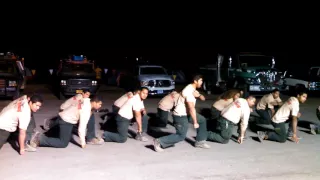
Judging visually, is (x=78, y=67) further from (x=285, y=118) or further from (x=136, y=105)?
(x=285, y=118)

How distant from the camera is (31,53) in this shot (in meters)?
47.5

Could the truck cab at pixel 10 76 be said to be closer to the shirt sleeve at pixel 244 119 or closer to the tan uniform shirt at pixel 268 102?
the tan uniform shirt at pixel 268 102

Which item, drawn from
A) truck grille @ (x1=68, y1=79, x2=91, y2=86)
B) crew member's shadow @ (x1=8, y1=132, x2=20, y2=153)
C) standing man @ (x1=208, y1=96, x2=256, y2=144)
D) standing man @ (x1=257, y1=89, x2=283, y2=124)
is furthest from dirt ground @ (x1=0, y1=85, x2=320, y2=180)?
truck grille @ (x1=68, y1=79, x2=91, y2=86)

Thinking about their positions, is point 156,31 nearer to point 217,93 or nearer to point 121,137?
point 217,93

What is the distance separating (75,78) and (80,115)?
372 inches

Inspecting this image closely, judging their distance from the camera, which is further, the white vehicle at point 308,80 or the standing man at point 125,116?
the white vehicle at point 308,80

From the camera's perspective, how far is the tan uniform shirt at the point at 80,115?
782 cm

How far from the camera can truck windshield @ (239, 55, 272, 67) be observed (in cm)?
1900

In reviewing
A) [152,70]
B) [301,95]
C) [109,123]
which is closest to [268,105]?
[301,95]

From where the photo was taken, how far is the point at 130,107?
8.77 m

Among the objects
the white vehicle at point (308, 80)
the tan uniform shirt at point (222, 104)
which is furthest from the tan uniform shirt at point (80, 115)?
the white vehicle at point (308, 80)

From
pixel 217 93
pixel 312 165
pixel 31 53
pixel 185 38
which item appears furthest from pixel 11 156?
pixel 185 38

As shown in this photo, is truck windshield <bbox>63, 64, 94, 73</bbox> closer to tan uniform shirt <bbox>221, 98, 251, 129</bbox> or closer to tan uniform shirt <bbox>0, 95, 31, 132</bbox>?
tan uniform shirt <bbox>221, 98, 251, 129</bbox>

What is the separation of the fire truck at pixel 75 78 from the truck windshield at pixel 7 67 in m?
1.95
